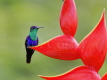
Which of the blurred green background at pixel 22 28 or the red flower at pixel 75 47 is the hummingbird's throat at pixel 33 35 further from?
the blurred green background at pixel 22 28

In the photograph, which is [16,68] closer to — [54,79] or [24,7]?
[24,7]

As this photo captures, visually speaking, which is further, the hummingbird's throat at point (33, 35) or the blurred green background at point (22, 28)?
the blurred green background at point (22, 28)

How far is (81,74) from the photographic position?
2.37 feet

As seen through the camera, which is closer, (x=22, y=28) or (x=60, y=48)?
(x=60, y=48)

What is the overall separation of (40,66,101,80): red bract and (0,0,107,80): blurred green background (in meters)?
2.16

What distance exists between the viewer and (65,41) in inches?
28.6

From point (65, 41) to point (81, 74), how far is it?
7cm

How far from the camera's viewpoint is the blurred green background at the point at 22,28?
3.04 m

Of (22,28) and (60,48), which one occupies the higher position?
(60,48)

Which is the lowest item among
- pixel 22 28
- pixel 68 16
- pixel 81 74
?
pixel 22 28

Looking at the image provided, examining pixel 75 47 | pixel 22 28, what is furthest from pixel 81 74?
pixel 22 28

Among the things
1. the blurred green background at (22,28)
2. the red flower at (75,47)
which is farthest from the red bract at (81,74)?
the blurred green background at (22,28)

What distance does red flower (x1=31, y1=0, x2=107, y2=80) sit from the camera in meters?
0.70

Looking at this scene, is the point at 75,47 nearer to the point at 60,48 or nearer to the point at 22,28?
the point at 60,48
